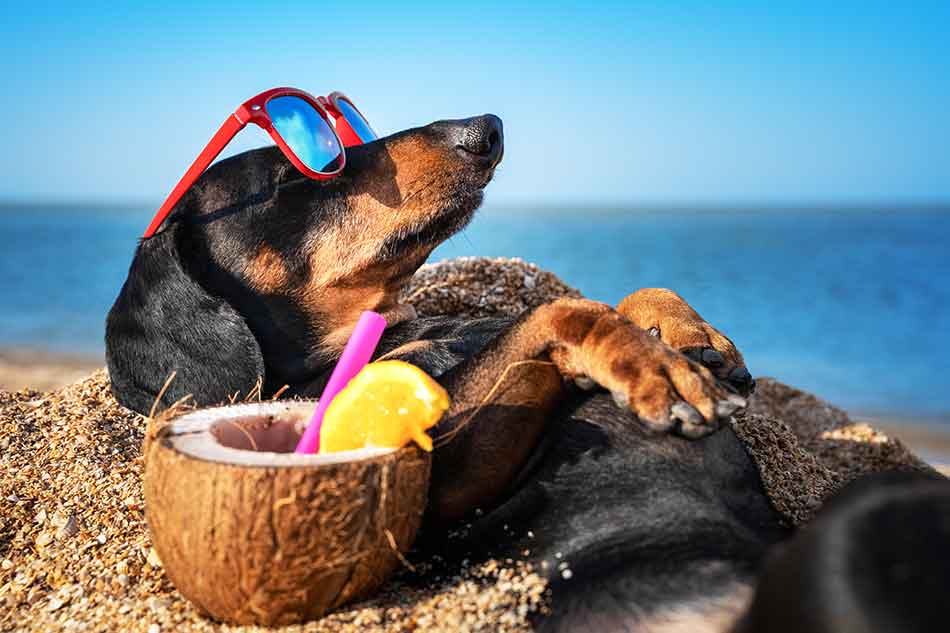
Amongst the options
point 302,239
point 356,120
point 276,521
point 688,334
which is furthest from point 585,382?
point 356,120

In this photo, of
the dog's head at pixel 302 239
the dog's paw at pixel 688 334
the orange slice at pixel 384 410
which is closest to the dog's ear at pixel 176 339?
the dog's head at pixel 302 239

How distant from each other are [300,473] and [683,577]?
994 millimetres

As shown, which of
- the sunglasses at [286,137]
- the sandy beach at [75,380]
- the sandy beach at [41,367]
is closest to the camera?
the sunglasses at [286,137]

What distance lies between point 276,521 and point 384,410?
356mm

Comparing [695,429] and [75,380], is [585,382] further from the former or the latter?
[75,380]

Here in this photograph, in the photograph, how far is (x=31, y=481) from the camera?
3477mm

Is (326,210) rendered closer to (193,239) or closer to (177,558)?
(193,239)

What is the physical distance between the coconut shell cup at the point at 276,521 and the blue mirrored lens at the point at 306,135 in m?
1.52

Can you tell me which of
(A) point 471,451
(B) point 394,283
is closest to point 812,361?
(B) point 394,283

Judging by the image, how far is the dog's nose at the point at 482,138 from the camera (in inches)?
131

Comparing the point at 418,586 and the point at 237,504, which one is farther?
the point at 418,586

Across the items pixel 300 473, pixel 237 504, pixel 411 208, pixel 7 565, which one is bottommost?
pixel 7 565

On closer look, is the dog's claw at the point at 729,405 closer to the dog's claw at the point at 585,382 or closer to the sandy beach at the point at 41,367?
the dog's claw at the point at 585,382

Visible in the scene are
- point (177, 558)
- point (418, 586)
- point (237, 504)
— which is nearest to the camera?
point (237, 504)
